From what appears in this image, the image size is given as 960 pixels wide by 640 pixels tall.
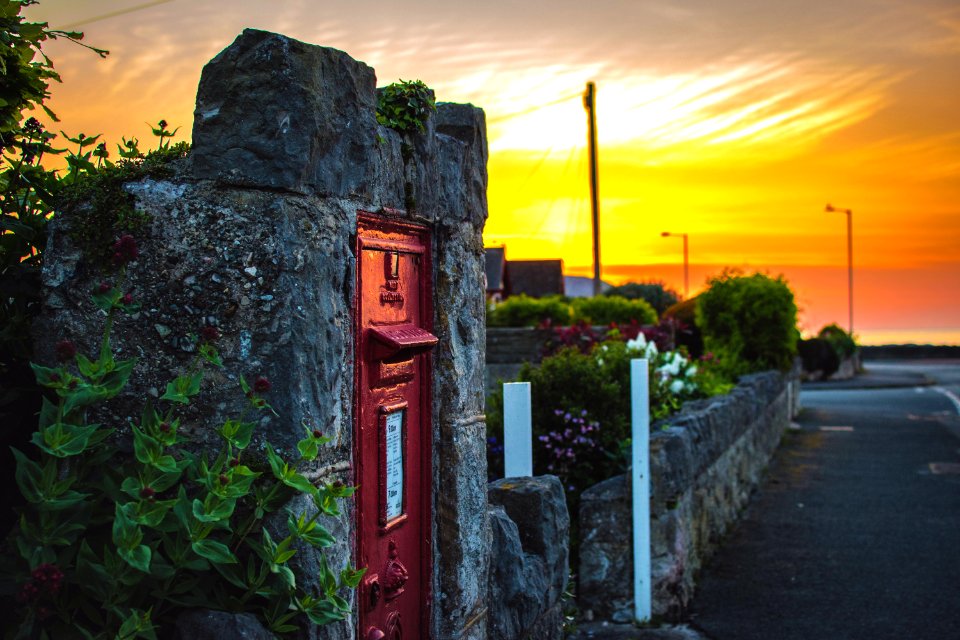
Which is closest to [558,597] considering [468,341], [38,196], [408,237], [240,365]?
[468,341]

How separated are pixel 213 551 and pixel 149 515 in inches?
7.0

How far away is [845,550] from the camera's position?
8.57 metres

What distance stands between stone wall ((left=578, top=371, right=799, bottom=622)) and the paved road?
250 mm

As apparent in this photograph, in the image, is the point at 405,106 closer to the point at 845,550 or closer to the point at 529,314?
the point at 845,550

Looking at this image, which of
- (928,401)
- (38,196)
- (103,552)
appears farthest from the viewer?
(928,401)

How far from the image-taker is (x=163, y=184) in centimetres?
293

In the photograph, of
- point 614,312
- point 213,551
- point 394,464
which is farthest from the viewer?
point 614,312

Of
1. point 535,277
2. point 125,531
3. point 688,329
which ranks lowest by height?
point 125,531

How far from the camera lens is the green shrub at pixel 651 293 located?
2786cm

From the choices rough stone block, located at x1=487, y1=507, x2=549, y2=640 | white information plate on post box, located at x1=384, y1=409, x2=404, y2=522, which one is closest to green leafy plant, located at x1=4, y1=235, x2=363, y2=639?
white information plate on post box, located at x1=384, y1=409, x2=404, y2=522

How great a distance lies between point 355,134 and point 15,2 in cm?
123

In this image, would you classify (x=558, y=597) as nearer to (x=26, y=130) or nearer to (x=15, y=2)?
(x=26, y=130)

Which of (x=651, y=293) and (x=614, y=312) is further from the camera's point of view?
(x=651, y=293)

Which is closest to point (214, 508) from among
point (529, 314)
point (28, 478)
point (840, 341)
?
point (28, 478)
